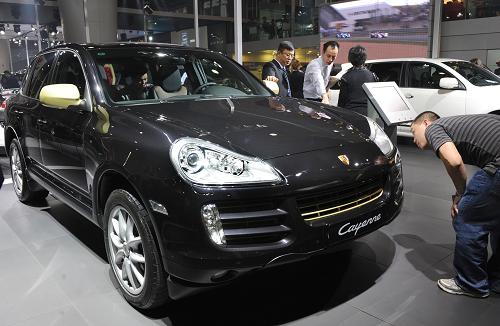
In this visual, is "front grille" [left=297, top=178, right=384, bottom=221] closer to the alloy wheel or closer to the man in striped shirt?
the man in striped shirt

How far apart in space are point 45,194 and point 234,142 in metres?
2.92

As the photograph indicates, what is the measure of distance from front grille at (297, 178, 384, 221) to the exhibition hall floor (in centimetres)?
29

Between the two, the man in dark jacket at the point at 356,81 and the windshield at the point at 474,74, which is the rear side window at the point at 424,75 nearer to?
the windshield at the point at 474,74

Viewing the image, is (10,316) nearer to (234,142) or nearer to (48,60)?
(234,142)

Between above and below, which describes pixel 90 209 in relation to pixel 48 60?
below

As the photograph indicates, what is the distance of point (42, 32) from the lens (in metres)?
12.6

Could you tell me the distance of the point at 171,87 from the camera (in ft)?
10.2

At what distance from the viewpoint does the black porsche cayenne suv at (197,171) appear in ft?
6.17

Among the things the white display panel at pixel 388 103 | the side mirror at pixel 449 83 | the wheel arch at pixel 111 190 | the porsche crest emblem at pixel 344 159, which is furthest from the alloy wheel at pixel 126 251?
the side mirror at pixel 449 83

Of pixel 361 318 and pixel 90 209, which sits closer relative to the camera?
pixel 361 318

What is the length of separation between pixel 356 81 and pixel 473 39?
8.66 meters

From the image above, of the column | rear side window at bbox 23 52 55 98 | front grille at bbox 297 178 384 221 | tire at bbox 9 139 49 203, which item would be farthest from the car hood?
the column

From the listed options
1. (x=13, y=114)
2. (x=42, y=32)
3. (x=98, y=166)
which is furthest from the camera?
(x=42, y=32)

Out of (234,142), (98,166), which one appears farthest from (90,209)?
(234,142)
